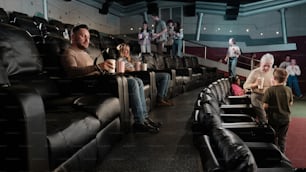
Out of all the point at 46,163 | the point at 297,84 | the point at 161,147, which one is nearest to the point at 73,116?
the point at 46,163

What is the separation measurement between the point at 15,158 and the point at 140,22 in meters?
9.30

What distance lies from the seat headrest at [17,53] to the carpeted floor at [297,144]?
2139mm

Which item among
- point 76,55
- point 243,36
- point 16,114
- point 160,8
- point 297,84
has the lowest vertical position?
point 297,84

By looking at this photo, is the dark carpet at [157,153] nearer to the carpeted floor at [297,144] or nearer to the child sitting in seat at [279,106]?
the child sitting in seat at [279,106]

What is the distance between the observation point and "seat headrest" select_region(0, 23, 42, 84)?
1.72 m

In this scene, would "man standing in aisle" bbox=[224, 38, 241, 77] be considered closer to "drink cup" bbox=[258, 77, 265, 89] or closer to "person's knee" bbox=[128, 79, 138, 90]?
"drink cup" bbox=[258, 77, 265, 89]

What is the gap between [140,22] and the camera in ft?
32.8

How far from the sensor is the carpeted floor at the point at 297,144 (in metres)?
2.63

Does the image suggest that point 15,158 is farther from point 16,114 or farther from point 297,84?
point 297,84

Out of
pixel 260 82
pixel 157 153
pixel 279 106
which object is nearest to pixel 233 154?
pixel 157 153

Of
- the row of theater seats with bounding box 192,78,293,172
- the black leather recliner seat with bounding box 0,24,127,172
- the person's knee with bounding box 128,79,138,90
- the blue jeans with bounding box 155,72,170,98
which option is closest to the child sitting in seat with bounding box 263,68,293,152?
the row of theater seats with bounding box 192,78,293,172

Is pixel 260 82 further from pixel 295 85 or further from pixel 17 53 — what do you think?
pixel 295 85

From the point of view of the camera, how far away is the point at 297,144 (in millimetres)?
3229

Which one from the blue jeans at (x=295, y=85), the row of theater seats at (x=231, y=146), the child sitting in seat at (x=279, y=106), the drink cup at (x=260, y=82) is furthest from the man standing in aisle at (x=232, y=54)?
the row of theater seats at (x=231, y=146)
